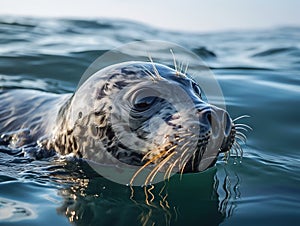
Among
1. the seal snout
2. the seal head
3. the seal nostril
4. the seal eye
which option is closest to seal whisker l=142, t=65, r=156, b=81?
the seal head

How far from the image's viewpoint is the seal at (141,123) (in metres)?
3.39

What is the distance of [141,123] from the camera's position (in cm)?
368

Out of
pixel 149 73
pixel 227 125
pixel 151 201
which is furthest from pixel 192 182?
pixel 149 73

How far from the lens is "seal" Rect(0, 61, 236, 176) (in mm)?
3389

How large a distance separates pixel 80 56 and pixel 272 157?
4.21m

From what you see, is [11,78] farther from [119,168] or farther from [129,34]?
[129,34]

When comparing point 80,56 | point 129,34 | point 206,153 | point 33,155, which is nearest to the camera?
point 206,153

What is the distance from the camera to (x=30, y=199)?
11.4 feet

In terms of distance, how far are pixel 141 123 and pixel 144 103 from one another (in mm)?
121

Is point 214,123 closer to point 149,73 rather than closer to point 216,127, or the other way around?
point 216,127

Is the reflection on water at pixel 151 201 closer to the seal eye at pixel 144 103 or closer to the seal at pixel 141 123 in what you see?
the seal at pixel 141 123

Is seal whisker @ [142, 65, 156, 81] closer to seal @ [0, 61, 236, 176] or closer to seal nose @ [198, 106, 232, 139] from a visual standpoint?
seal @ [0, 61, 236, 176]

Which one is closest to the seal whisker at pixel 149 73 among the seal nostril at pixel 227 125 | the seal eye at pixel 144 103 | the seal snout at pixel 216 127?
the seal eye at pixel 144 103

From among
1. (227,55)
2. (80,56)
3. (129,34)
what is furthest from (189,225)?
(129,34)
